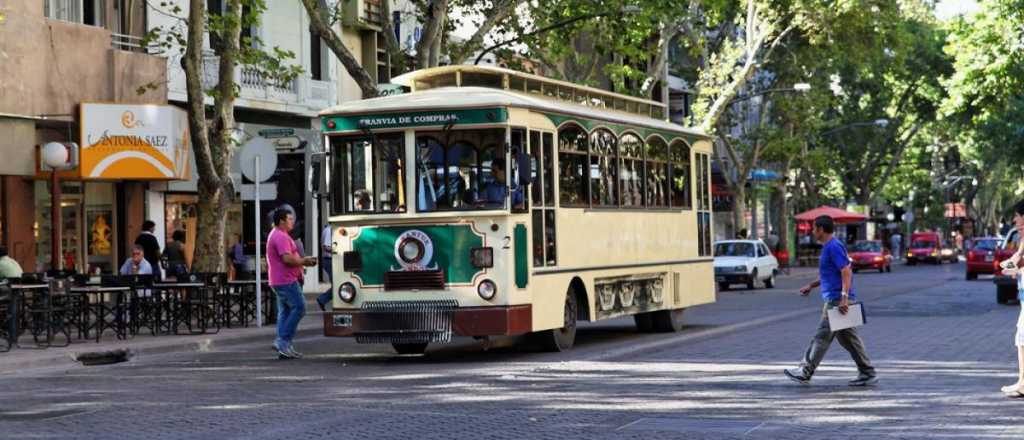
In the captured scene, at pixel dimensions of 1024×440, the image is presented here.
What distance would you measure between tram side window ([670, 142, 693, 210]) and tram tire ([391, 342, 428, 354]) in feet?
16.5

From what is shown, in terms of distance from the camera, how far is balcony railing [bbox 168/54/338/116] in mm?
35062

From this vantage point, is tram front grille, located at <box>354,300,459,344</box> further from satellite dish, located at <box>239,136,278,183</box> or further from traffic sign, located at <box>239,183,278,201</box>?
satellite dish, located at <box>239,136,278,183</box>

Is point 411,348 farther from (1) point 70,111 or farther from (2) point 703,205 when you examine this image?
(1) point 70,111

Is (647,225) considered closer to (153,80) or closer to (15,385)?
(15,385)

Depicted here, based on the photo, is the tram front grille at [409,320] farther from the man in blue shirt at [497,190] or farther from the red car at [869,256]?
the red car at [869,256]

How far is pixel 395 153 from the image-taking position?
19094 millimetres

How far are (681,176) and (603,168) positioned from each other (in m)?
3.31

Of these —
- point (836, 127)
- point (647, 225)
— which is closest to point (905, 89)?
point (836, 127)

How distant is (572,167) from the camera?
2044cm

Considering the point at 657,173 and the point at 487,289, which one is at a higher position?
the point at 657,173

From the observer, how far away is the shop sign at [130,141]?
30.8 m

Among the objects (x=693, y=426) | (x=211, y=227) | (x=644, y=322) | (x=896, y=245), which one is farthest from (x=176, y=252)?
(x=896, y=245)

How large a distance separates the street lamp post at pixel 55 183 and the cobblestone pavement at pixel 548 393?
23.4 feet

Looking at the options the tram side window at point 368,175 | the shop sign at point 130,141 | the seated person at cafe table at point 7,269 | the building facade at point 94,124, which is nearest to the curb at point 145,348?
the seated person at cafe table at point 7,269
